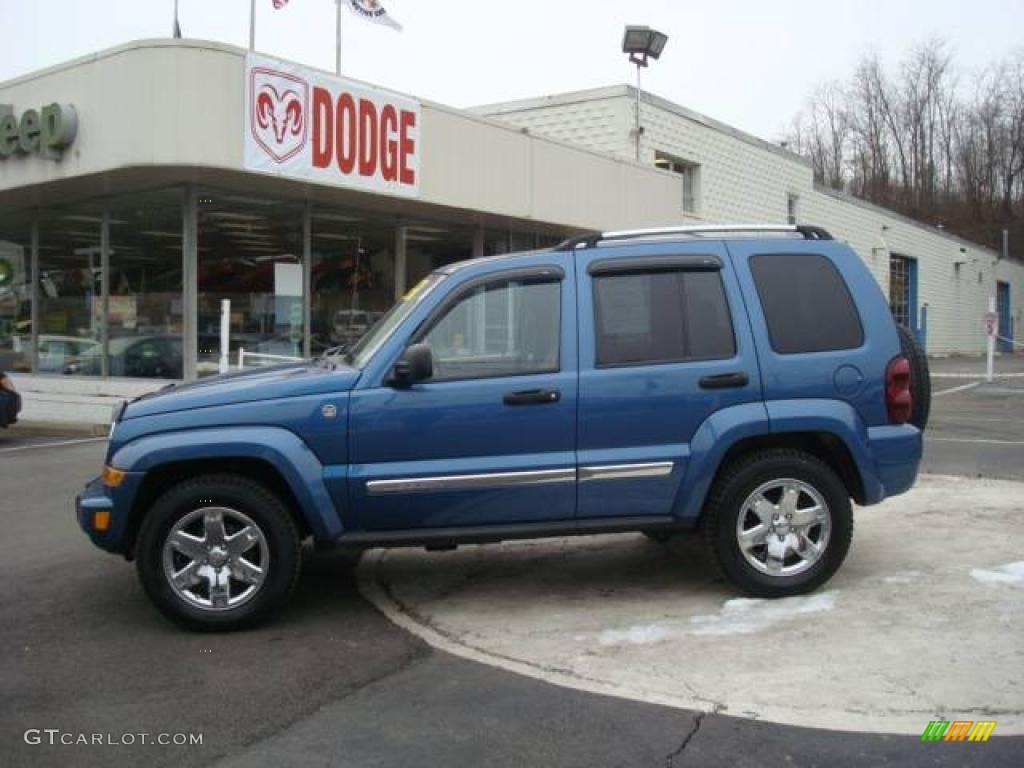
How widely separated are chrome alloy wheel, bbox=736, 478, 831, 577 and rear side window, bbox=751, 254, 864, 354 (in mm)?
762

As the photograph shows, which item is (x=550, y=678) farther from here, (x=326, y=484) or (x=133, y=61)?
(x=133, y=61)

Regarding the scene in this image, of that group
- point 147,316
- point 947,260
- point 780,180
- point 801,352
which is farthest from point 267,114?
point 947,260

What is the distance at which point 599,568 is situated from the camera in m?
6.17

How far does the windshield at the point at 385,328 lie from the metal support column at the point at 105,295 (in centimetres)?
1136

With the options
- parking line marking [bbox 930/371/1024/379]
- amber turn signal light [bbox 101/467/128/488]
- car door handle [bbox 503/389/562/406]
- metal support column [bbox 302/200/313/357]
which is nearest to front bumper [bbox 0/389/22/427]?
metal support column [bbox 302/200/313/357]

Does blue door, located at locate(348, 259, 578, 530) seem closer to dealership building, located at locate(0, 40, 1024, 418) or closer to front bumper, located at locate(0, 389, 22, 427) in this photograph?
dealership building, located at locate(0, 40, 1024, 418)

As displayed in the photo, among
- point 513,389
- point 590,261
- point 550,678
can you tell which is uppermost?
point 590,261

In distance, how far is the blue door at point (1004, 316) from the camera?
186ft

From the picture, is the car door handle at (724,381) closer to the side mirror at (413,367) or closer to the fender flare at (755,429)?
the fender flare at (755,429)

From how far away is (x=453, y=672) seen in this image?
441 cm

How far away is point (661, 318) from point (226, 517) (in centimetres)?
248

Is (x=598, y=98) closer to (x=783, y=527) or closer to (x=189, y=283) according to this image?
(x=189, y=283)

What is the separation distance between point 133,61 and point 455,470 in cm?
1028

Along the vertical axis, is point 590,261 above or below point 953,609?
above
